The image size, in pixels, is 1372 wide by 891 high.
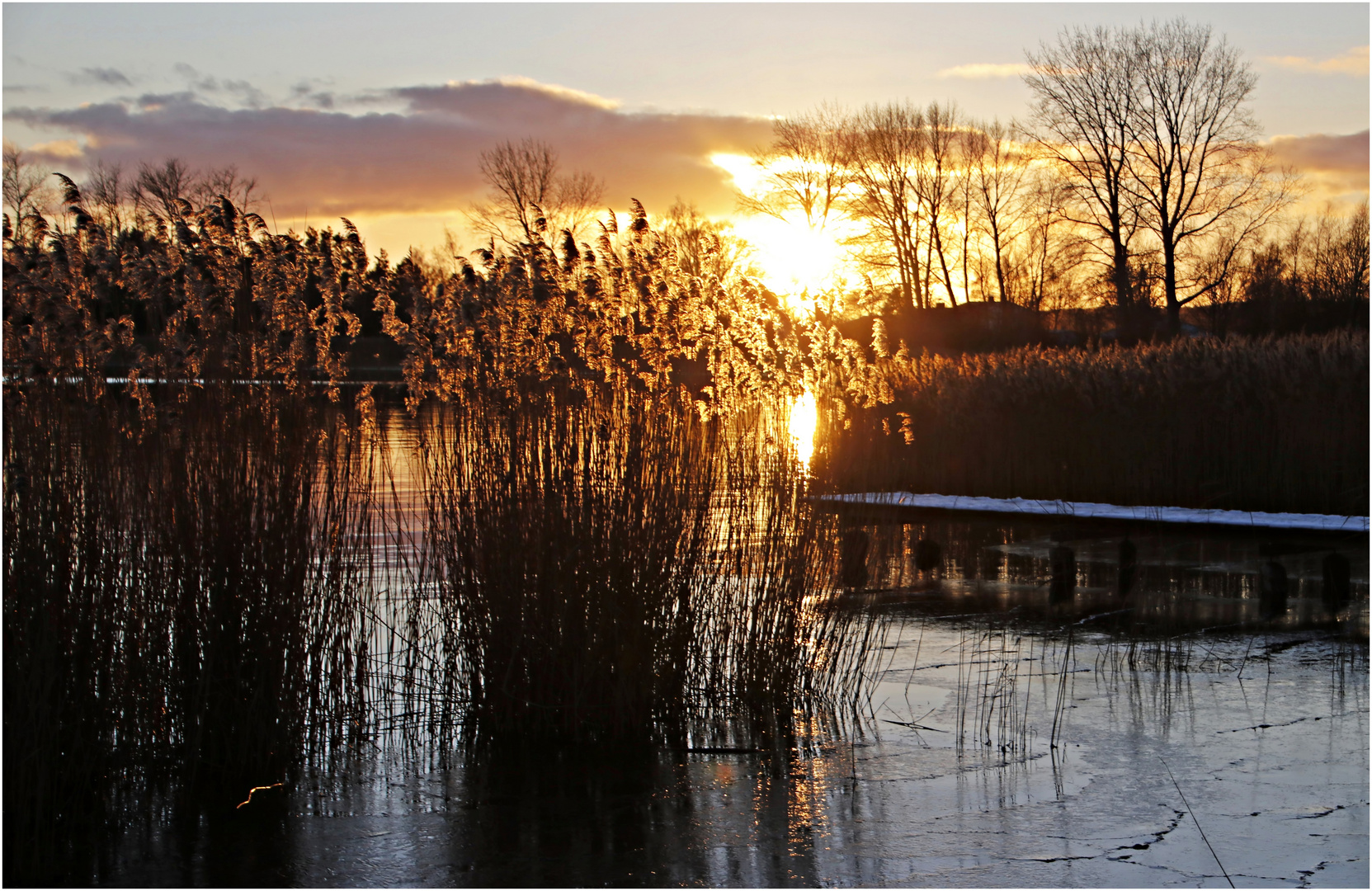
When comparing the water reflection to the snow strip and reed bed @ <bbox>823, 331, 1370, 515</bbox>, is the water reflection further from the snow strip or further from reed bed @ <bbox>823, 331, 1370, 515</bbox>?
reed bed @ <bbox>823, 331, 1370, 515</bbox>

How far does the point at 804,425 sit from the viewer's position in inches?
276

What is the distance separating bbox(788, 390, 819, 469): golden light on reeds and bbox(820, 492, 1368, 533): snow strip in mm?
5182

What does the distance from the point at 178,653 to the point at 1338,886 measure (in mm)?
4439

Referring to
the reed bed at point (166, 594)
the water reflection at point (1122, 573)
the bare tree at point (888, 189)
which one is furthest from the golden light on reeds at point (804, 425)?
the bare tree at point (888, 189)

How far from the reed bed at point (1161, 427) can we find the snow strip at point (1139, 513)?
1.34 ft

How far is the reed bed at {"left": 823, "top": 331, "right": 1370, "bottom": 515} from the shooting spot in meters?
14.6

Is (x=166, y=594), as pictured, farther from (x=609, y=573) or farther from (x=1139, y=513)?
(x=1139, y=513)

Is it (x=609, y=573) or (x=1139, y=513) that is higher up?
(x=609, y=573)

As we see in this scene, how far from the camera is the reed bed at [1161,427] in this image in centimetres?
1461

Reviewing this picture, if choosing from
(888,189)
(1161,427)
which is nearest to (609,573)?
(1161,427)

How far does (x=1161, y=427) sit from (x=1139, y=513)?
197cm

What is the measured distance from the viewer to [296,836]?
458 centimetres

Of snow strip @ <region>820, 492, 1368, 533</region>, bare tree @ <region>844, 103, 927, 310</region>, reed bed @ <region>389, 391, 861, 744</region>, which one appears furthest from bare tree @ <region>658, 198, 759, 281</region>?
bare tree @ <region>844, 103, 927, 310</region>

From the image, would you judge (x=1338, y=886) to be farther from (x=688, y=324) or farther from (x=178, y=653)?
(x=178, y=653)
